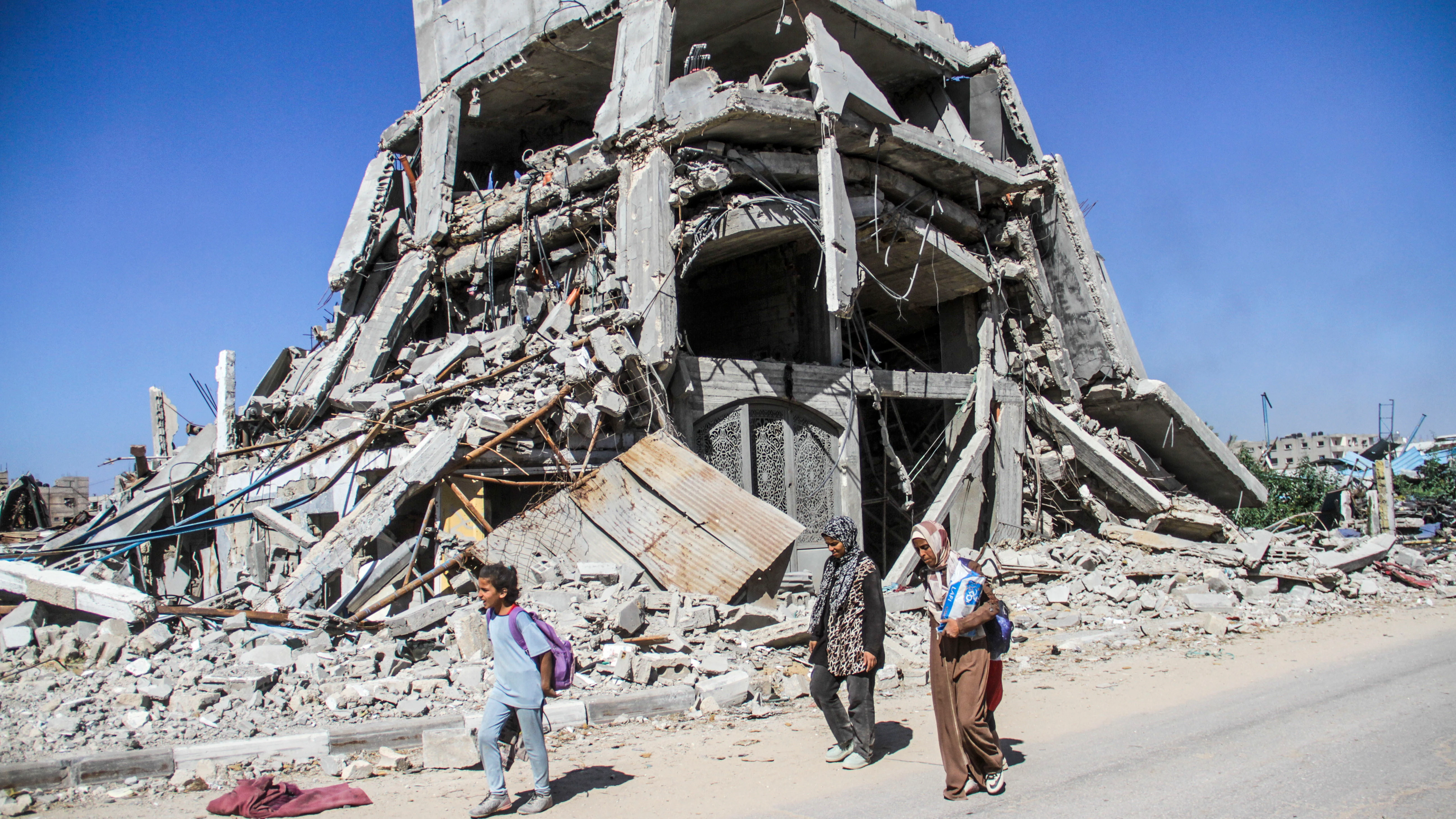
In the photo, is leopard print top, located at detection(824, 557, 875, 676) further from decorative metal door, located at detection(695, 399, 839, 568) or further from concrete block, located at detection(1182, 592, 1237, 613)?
concrete block, located at detection(1182, 592, 1237, 613)

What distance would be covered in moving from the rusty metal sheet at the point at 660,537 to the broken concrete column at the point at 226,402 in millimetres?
5218

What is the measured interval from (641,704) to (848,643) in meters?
1.89

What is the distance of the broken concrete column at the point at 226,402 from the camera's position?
36.3 ft

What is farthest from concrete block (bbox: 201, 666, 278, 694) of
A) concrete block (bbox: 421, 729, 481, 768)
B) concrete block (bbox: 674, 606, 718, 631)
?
concrete block (bbox: 674, 606, 718, 631)

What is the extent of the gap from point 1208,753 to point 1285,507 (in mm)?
14851

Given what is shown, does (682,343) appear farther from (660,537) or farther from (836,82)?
(836,82)

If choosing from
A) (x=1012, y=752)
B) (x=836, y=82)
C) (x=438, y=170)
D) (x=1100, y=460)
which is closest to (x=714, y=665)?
(x=1012, y=752)

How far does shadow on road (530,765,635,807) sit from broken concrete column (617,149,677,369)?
17.8ft

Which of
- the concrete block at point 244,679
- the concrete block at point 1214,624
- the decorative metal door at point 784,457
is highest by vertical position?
the decorative metal door at point 784,457

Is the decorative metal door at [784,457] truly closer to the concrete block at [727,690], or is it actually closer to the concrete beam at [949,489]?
the concrete beam at [949,489]

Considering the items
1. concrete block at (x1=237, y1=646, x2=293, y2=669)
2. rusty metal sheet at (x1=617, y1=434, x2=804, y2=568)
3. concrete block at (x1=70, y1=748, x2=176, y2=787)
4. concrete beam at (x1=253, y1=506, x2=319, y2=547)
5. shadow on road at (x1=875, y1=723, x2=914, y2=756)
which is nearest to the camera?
concrete block at (x1=70, y1=748, x2=176, y2=787)

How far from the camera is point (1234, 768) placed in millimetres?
4422

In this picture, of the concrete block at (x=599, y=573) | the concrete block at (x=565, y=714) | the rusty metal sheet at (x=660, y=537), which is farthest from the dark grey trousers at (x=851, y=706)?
the concrete block at (x=599, y=573)

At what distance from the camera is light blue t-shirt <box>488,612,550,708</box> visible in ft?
13.1
